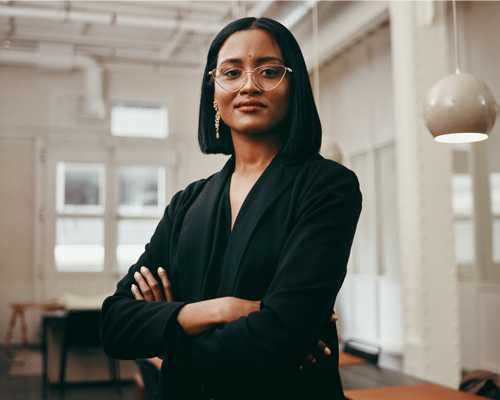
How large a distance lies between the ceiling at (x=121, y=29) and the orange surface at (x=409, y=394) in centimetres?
523

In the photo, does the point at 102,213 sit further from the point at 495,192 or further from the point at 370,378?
the point at 370,378

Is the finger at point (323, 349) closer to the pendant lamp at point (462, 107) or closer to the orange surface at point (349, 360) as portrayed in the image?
the pendant lamp at point (462, 107)

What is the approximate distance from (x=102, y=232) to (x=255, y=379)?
8717mm

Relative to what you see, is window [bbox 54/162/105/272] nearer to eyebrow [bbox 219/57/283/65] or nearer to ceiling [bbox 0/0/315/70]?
ceiling [bbox 0/0/315/70]

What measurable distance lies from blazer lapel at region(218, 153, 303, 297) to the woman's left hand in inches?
7.8

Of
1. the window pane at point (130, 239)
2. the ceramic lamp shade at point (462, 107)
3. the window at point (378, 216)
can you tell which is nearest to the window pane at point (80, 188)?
the window pane at point (130, 239)

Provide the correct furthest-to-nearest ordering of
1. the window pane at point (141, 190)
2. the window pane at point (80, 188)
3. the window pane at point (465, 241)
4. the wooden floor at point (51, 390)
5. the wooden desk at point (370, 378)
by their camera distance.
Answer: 1. the window pane at point (141, 190)
2. the window pane at point (80, 188)
3. the window pane at point (465, 241)
4. the wooden floor at point (51, 390)
5. the wooden desk at point (370, 378)

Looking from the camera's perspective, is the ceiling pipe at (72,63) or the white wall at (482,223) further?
the ceiling pipe at (72,63)

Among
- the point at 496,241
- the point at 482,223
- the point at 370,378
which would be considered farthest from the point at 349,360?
the point at 482,223

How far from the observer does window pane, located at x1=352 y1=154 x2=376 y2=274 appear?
8.16m

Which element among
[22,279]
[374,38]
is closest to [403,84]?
[374,38]

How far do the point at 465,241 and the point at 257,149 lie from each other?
5758 millimetres

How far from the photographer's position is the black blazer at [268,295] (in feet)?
3.51

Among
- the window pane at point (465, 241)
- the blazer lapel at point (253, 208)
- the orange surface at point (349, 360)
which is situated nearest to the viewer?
the blazer lapel at point (253, 208)
